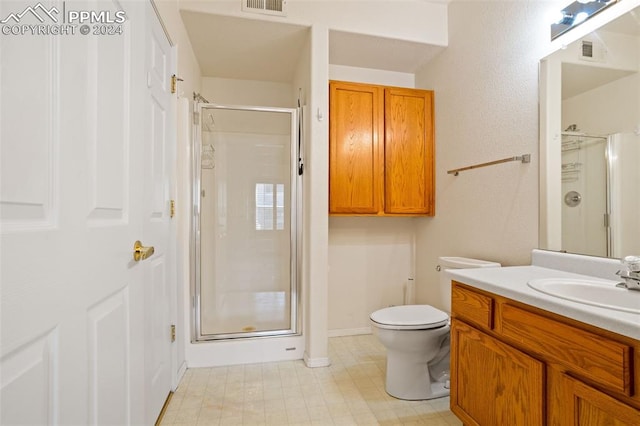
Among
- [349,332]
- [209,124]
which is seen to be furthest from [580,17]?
[349,332]

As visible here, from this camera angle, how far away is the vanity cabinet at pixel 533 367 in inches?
30.8

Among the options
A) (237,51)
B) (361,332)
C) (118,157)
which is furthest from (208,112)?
(361,332)

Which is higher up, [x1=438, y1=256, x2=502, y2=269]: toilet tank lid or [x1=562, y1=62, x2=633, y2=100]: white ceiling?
[x1=562, y1=62, x2=633, y2=100]: white ceiling

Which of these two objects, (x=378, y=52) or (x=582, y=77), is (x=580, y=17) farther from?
(x=378, y=52)

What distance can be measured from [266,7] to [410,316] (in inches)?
88.4

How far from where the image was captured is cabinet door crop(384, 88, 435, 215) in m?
2.46

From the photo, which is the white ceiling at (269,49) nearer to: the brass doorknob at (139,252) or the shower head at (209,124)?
the shower head at (209,124)

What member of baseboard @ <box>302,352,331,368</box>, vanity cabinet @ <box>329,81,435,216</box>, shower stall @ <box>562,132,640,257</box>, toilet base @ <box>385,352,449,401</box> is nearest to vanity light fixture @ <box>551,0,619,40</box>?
shower stall @ <box>562,132,640,257</box>

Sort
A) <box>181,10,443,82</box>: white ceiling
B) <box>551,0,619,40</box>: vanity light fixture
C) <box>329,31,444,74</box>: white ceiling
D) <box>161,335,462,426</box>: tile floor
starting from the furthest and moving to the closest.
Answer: <box>329,31,444,74</box>: white ceiling, <box>181,10,443,82</box>: white ceiling, <box>161,335,462,426</box>: tile floor, <box>551,0,619,40</box>: vanity light fixture

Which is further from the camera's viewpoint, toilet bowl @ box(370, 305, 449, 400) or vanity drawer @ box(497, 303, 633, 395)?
toilet bowl @ box(370, 305, 449, 400)

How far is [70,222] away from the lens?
732 millimetres

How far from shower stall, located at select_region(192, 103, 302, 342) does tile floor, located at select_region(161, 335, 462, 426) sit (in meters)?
0.34

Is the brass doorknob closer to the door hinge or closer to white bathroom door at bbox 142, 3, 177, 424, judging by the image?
white bathroom door at bbox 142, 3, 177, 424

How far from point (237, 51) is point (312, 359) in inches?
96.2
